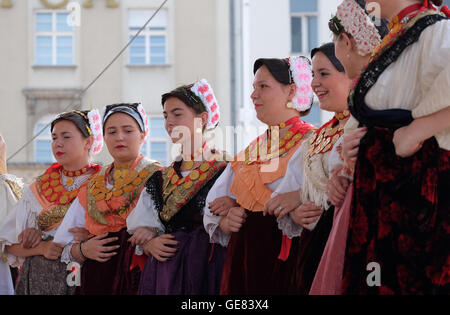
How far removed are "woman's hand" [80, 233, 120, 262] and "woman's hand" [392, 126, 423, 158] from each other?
2.18 meters

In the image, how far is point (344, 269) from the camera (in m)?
2.70

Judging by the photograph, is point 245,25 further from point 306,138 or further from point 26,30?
point 306,138

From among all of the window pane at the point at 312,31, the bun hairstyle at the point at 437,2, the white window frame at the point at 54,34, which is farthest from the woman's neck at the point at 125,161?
the white window frame at the point at 54,34

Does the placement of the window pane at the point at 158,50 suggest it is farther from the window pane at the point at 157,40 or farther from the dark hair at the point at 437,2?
the dark hair at the point at 437,2

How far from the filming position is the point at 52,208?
4.78 metres

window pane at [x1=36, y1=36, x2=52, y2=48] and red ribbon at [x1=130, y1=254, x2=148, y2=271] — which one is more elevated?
window pane at [x1=36, y1=36, x2=52, y2=48]

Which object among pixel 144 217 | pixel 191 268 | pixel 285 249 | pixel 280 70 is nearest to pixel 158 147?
pixel 144 217

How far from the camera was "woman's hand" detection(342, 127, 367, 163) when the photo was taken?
282 cm

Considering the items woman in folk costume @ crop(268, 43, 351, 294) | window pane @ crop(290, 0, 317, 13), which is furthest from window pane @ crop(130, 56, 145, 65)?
woman in folk costume @ crop(268, 43, 351, 294)

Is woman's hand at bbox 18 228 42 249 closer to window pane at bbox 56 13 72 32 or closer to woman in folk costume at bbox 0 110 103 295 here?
woman in folk costume at bbox 0 110 103 295

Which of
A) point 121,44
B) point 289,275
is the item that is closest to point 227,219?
point 289,275

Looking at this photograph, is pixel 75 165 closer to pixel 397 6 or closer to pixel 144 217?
pixel 144 217

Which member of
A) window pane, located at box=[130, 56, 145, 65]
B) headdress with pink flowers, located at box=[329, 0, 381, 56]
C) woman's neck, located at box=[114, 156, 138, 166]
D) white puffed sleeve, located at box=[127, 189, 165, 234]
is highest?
window pane, located at box=[130, 56, 145, 65]
